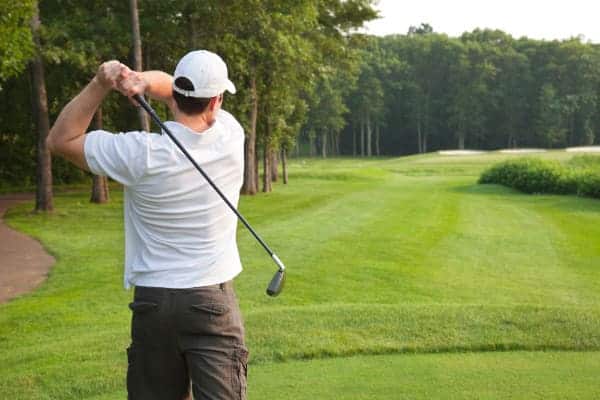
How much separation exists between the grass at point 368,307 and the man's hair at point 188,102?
2786 millimetres

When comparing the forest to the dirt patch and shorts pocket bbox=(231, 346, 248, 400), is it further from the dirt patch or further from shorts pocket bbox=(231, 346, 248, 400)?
shorts pocket bbox=(231, 346, 248, 400)

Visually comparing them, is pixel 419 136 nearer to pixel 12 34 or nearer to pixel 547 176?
pixel 547 176

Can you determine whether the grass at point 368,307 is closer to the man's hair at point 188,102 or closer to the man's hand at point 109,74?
the man's hair at point 188,102

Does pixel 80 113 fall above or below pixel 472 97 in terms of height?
below

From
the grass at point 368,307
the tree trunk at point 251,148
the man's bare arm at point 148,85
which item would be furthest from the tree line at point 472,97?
the man's bare arm at point 148,85

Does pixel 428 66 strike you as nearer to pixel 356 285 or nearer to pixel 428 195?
pixel 428 195

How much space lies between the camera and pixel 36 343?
7996 millimetres

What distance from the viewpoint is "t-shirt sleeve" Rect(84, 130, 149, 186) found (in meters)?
3.03

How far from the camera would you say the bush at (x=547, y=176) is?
93.1 feet

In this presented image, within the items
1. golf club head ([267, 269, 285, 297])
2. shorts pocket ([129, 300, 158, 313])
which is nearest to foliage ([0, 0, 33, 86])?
golf club head ([267, 269, 285, 297])

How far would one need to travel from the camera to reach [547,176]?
32375 mm

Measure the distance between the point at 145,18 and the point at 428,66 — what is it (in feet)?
277

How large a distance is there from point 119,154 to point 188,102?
0.37 metres

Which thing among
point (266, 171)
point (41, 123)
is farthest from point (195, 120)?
point (266, 171)
